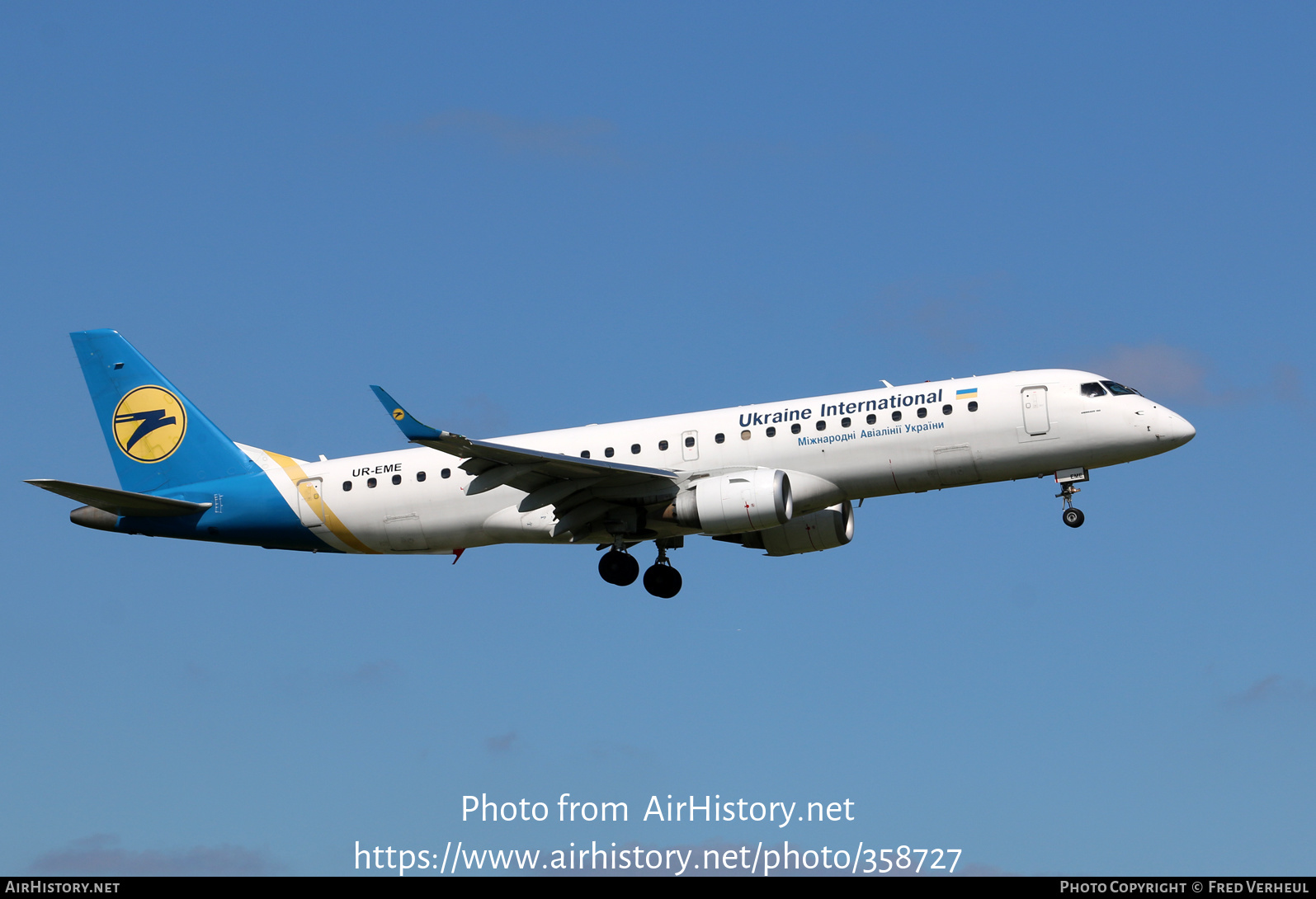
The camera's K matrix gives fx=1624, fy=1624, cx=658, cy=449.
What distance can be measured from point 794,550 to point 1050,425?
26.0ft

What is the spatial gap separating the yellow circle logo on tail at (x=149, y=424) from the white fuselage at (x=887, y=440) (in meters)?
8.82

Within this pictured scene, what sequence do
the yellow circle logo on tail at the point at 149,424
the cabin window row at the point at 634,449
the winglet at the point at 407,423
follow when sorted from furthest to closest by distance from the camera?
the yellow circle logo on tail at the point at 149,424
the cabin window row at the point at 634,449
the winglet at the point at 407,423

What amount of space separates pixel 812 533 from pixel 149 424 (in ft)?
60.8

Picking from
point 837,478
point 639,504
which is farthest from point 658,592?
point 837,478

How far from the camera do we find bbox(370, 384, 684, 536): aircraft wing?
3700 centimetres

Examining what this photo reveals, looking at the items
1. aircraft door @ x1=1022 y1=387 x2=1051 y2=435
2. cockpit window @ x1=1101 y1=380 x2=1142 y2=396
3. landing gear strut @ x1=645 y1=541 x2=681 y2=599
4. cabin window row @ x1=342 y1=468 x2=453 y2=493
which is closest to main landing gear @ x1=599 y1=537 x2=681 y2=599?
landing gear strut @ x1=645 y1=541 x2=681 y2=599

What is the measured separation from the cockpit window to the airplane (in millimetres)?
39

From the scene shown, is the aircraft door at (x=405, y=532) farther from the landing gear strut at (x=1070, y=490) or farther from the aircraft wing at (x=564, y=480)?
the landing gear strut at (x=1070, y=490)

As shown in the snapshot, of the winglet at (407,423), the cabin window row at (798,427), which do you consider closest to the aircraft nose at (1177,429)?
the cabin window row at (798,427)

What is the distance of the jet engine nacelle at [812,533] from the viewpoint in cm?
4191

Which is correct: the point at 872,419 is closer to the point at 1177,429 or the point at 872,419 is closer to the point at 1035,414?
the point at 1035,414

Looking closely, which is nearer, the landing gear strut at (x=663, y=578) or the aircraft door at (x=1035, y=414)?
the aircraft door at (x=1035, y=414)

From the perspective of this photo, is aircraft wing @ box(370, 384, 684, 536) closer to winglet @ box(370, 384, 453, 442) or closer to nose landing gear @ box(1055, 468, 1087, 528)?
winglet @ box(370, 384, 453, 442)
